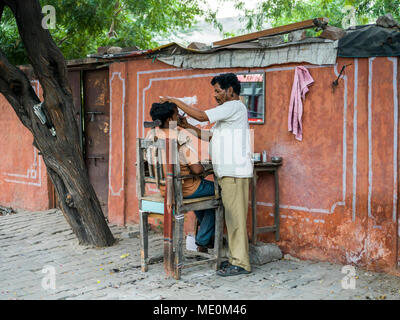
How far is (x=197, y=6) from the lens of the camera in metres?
12.0

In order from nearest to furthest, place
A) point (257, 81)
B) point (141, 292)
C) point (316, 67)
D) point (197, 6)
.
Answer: point (141, 292) → point (316, 67) → point (257, 81) → point (197, 6)

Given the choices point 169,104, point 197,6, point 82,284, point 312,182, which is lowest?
point 82,284

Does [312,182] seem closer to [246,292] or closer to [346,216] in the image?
[346,216]

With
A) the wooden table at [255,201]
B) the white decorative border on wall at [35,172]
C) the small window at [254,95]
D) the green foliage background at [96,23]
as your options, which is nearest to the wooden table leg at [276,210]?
the wooden table at [255,201]

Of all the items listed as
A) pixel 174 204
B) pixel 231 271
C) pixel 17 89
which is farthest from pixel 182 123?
pixel 17 89

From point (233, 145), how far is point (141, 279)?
1.57 m

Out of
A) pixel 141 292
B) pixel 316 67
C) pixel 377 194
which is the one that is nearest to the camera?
pixel 141 292

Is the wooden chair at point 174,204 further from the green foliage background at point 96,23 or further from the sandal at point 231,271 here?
the green foliage background at point 96,23

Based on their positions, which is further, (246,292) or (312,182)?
(312,182)

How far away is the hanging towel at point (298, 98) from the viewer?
196 inches

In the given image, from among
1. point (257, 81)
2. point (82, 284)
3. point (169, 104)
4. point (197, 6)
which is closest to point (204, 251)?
point (82, 284)

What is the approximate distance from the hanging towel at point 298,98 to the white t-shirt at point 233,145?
2.59 ft

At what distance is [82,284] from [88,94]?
4.13 metres

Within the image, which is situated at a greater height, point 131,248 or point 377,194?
point 377,194
